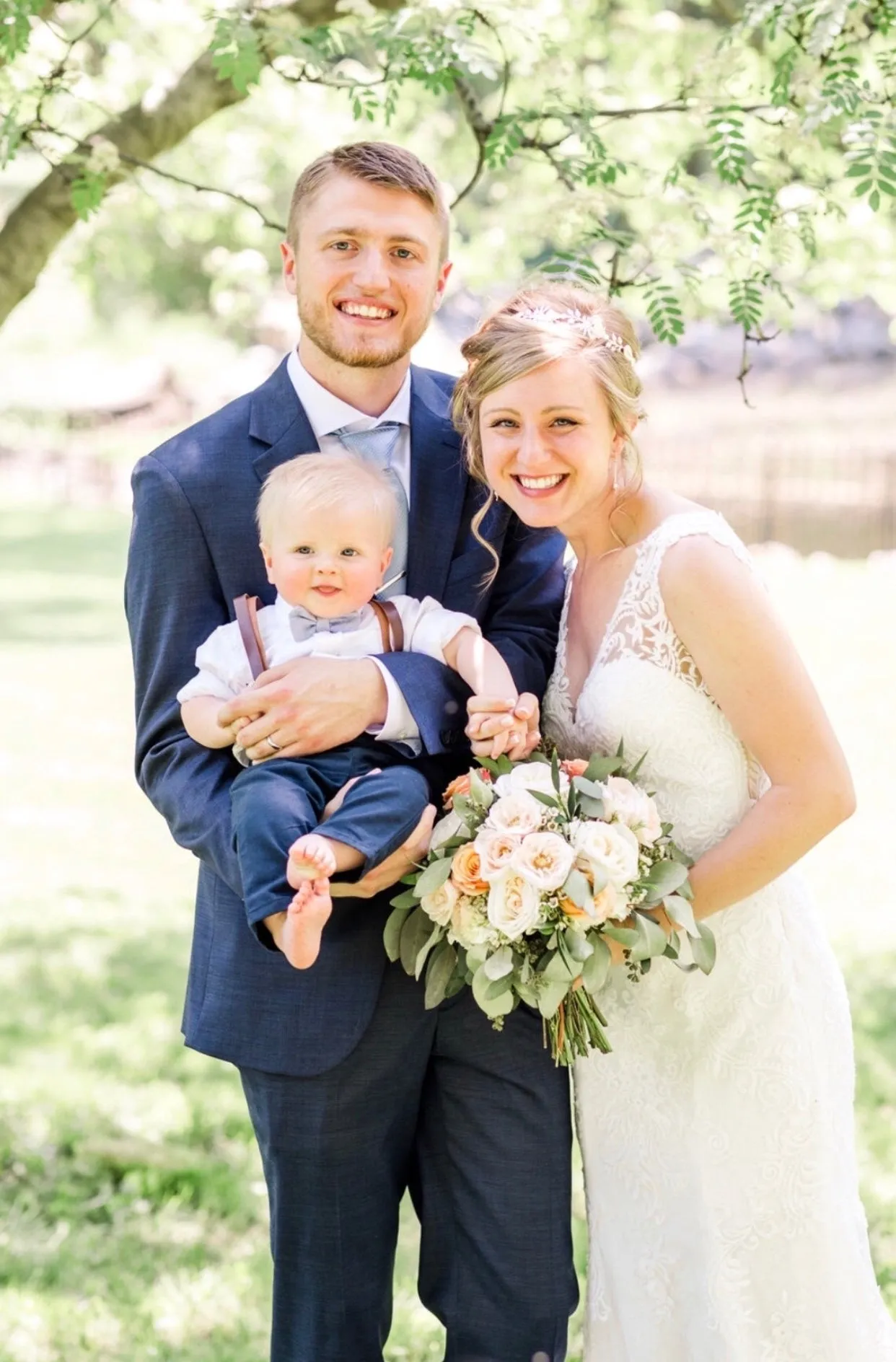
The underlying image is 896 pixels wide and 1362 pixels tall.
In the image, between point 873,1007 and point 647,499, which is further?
point 873,1007

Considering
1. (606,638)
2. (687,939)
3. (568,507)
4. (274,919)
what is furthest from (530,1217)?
(568,507)

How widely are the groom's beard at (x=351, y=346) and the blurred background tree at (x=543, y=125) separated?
516 millimetres

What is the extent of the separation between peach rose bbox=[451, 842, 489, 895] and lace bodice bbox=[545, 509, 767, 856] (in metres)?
0.45

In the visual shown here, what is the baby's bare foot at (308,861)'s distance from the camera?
2.39 meters

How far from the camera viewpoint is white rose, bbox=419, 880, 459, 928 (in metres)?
2.56

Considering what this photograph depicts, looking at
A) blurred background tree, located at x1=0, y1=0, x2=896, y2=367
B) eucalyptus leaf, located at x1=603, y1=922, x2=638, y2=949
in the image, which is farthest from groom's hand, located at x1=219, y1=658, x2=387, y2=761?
blurred background tree, located at x1=0, y1=0, x2=896, y2=367

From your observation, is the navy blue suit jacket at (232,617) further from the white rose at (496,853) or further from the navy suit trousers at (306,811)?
the white rose at (496,853)

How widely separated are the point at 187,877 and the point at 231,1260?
13.2 feet

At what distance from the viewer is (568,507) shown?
2.83 metres

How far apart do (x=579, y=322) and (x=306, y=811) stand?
1.08 m

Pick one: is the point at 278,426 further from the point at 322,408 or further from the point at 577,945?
the point at 577,945

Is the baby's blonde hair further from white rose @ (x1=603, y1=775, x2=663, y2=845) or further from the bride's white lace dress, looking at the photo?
white rose @ (x1=603, y1=775, x2=663, y2=845)

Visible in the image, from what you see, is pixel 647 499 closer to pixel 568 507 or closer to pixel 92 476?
pixel 568 507

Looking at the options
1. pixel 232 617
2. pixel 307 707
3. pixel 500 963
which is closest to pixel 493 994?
pixel 500 963
